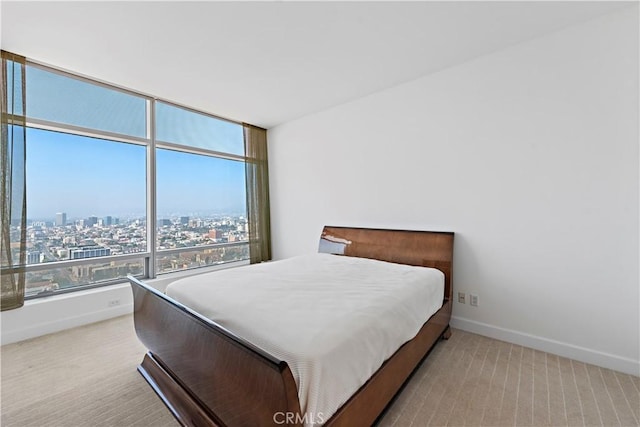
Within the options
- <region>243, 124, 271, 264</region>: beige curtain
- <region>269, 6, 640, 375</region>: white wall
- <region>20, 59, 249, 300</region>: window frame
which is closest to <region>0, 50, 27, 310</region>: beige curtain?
<region>20, 59, 249, 300</region>: window frame

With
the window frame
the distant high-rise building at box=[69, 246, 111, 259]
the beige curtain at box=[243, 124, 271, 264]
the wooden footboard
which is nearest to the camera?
the wooden footboard

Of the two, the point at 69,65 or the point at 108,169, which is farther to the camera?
the point at 108,169

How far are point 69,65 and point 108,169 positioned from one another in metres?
1.10

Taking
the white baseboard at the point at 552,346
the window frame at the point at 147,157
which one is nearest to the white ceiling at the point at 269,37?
the window frame at the point at 147,157

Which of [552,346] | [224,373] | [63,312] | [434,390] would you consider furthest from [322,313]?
[63,312]

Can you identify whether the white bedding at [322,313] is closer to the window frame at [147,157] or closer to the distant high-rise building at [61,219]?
the window frame at [147,157]

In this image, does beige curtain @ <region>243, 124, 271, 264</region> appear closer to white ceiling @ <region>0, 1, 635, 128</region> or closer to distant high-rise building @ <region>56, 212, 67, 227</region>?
white ceiling @ <region>0, 1, 635, 128</region>

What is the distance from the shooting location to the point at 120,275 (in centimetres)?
337

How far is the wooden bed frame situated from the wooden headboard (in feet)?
1.72

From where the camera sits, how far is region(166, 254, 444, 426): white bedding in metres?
1.13

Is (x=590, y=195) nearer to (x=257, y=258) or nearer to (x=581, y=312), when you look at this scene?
(x=581, y=312)

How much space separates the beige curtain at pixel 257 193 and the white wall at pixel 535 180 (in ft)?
6.96

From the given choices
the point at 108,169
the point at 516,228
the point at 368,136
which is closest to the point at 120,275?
the point at 108,169

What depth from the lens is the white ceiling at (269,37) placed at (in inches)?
79.2
